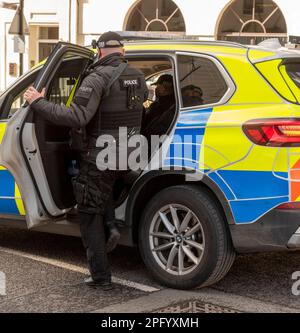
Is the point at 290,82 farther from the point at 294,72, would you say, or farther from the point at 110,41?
the point at 110,41

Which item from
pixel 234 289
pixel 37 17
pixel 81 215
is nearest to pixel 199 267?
pixel 234 289

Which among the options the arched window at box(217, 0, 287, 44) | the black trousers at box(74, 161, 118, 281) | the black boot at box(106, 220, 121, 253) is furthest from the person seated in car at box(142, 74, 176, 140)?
the arched window at box(217, 0, 287, 44)

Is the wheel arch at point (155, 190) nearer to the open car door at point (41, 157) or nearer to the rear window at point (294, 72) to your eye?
the open car door at point (41, 157)

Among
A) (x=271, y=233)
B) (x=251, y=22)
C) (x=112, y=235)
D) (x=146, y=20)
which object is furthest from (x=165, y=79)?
(x=146, y=20)

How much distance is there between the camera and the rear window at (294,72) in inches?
184

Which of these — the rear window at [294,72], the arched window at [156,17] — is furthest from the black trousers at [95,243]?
the arched window at [156,17]

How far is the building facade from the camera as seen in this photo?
56.9 feet

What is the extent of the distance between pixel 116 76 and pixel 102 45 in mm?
253

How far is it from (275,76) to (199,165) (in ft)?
2.58

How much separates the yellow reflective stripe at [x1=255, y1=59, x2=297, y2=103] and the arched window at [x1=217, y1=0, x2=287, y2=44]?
12.6m

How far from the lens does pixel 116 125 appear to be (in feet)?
15.7

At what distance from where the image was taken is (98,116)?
4.76 m

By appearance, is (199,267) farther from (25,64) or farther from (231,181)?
(25,64)

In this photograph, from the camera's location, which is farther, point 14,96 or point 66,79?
point 14,96
